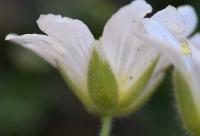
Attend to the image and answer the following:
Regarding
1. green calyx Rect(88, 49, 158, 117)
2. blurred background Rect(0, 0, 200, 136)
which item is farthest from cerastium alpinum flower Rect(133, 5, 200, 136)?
blurred background Rect(0, 0, 200, 136)

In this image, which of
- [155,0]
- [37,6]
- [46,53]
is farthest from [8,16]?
[46,53]

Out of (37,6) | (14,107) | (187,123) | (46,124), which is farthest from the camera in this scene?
(46,124)

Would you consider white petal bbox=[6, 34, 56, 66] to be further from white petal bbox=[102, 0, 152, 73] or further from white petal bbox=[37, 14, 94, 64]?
white petal bbox=[102, 0, 152, 73]

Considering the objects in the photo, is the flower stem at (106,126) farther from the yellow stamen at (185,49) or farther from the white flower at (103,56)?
the yellow stamen at (185,49)

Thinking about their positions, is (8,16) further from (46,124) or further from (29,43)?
(29,43)

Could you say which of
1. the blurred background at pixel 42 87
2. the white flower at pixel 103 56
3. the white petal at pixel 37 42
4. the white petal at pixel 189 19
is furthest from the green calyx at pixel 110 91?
the blurred background at pixel 42 87

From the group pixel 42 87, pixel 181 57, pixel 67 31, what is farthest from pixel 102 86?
pixel 42 87
